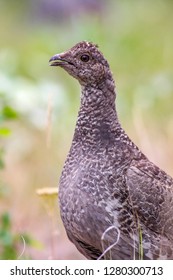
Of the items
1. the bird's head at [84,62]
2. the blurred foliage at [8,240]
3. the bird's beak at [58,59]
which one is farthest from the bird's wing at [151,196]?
the blurred foliage at [8,240]

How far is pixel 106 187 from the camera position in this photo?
6047 mm

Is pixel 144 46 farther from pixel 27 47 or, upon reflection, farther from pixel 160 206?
pixel 160 206

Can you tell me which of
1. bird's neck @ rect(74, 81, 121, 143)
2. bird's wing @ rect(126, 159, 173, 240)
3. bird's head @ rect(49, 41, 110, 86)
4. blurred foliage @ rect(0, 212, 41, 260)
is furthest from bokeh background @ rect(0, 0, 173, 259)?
bird's wing @ rect(126, 159, 173, 240)

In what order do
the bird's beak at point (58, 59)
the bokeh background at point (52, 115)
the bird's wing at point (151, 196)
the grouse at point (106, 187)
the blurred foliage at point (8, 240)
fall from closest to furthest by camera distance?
the grouse at point (106, 187), the bird's wing at point (151, 196), the bird's beak at point (58, 59), the blurred foliage at point (8, 240), the bokeh background at point (52, 115)

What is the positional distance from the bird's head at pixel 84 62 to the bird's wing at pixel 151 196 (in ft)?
1.86

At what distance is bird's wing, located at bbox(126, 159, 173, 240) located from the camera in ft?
20.1

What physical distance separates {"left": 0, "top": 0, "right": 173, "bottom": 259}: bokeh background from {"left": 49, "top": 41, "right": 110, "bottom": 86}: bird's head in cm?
38

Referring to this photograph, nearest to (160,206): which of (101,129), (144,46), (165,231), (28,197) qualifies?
(165,231)

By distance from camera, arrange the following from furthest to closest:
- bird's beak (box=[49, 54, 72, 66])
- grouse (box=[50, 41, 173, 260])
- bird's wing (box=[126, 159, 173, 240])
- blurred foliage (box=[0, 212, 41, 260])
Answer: blurred foliage (box=[0, 212, 41, 260])
bird's beak (box=[49, 54, 72, 66])
bird's wing (box=[126, 159, 173, 240])
grouse (box=[50, 41, 173, 260])

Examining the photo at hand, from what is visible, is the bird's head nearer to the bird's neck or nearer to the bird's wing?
the bird's neck

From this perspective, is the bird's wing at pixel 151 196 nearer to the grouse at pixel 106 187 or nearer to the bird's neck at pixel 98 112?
the grouse at pixel 106 187

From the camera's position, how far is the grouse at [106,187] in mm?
6008

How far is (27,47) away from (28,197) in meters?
6.23

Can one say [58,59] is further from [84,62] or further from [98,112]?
[98,112]
